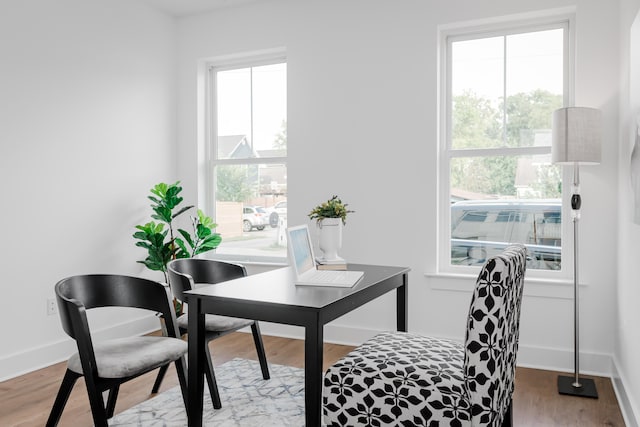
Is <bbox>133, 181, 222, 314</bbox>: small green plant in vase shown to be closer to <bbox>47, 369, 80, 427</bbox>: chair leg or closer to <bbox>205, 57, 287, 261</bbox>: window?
<bbox>205, 57, 287, 261</bbox>: window

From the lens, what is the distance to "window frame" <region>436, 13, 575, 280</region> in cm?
339

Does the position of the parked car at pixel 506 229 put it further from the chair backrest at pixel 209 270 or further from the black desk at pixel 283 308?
the chair backrest at pixel 209 270

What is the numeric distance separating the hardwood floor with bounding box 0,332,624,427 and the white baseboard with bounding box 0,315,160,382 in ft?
0.19

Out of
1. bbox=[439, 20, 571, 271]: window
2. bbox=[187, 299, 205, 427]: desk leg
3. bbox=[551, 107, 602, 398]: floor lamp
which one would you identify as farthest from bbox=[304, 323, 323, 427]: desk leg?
bbox=[439, 20, 571, 271]: window

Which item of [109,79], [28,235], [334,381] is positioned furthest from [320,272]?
[109,79]

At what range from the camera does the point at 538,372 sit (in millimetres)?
3307

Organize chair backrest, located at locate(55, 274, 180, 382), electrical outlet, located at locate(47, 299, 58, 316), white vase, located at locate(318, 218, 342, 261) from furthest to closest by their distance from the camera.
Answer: electrical outlet, located at locate(47, 299, 58, 316), white vase, located at locate(318, 218, 342, 261), chair backrest, located at locate(55, 274, 180, 382)

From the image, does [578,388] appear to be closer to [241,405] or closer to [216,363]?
[241,405]

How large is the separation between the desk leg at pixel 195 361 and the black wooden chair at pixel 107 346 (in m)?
0.20

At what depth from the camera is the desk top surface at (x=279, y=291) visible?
1.96m

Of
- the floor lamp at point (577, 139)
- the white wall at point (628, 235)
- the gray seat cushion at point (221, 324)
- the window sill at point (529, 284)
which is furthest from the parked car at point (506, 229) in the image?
the gray seat cushion at point (221, 324)

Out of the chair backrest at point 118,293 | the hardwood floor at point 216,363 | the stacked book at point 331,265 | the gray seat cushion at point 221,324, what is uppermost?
A: the stacked book at point 331,265

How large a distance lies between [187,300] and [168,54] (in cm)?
308

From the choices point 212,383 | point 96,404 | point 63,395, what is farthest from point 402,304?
point 63,395
